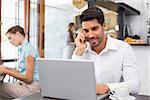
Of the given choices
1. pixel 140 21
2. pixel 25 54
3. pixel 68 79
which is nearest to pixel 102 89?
pixel 68 79

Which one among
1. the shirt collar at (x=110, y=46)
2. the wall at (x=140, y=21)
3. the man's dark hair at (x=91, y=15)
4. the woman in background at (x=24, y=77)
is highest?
the wall at (x=140, y=21)

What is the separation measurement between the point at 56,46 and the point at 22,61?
2.81 m

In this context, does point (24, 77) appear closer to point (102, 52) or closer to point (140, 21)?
point (102, 52)

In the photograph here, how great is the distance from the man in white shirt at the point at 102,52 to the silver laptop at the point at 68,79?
440 mm

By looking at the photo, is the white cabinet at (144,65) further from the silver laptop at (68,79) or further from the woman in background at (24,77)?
the silver laptop at (68,79)

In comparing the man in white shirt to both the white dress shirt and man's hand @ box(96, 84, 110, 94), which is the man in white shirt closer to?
the white dress shirt

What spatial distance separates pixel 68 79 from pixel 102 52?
604 mm

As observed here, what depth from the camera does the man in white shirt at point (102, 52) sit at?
1.68 meters

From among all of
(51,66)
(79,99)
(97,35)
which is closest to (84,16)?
(97,35)

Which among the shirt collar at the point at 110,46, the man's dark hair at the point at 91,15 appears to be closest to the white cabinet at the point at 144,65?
the shirt collar at the point at 110,46

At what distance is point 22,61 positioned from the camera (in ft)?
8.52

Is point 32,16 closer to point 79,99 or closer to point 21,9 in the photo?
point 21,9

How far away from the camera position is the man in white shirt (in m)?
1.68

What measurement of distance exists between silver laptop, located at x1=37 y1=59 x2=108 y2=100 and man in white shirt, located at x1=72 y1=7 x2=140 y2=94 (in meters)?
0.44
